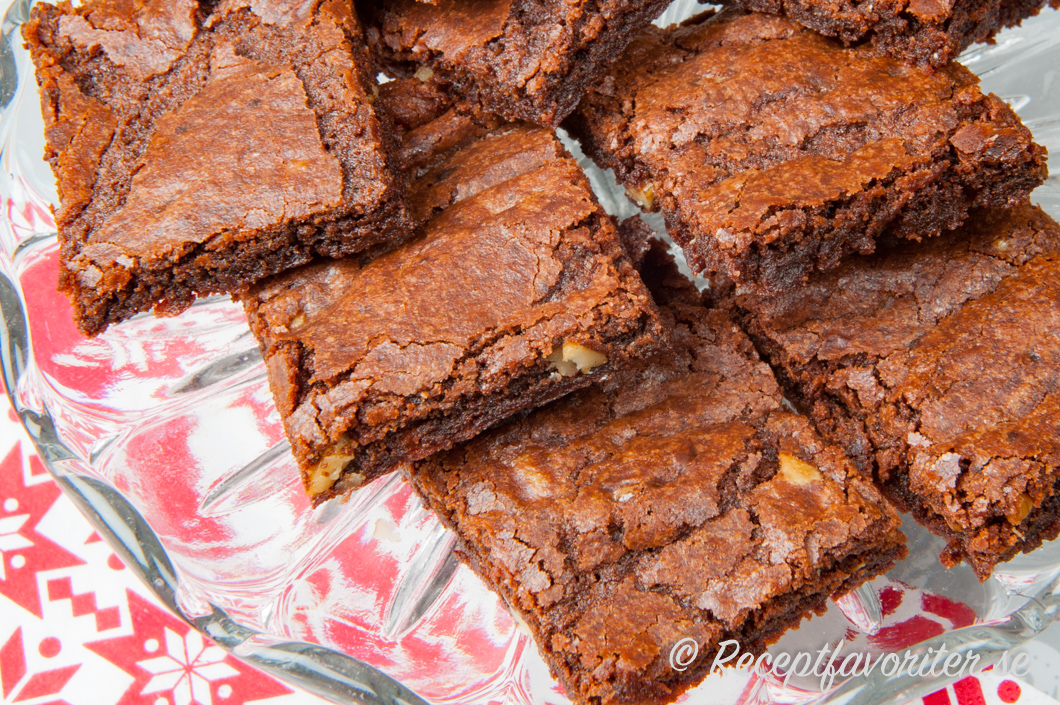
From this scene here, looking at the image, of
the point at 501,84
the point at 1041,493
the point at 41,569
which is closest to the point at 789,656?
the point at 1041,493

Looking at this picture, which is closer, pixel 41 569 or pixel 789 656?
pixel 789 656

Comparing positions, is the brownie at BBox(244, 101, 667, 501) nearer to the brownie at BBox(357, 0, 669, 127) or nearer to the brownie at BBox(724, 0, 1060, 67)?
the brownie at BBox(357, 0, 669, 127)

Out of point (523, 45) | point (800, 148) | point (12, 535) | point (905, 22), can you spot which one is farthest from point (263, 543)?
point (905, 22)

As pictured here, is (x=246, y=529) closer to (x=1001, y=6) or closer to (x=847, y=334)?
(x=847, y=334)

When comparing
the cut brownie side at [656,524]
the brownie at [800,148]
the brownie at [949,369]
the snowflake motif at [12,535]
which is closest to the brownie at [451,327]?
the cut brownie side at [656,524]

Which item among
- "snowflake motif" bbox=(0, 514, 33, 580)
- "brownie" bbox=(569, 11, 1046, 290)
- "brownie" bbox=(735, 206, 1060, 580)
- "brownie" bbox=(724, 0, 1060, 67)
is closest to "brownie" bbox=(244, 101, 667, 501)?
"brownie" bbox=(569, 11, 1046, 290)
